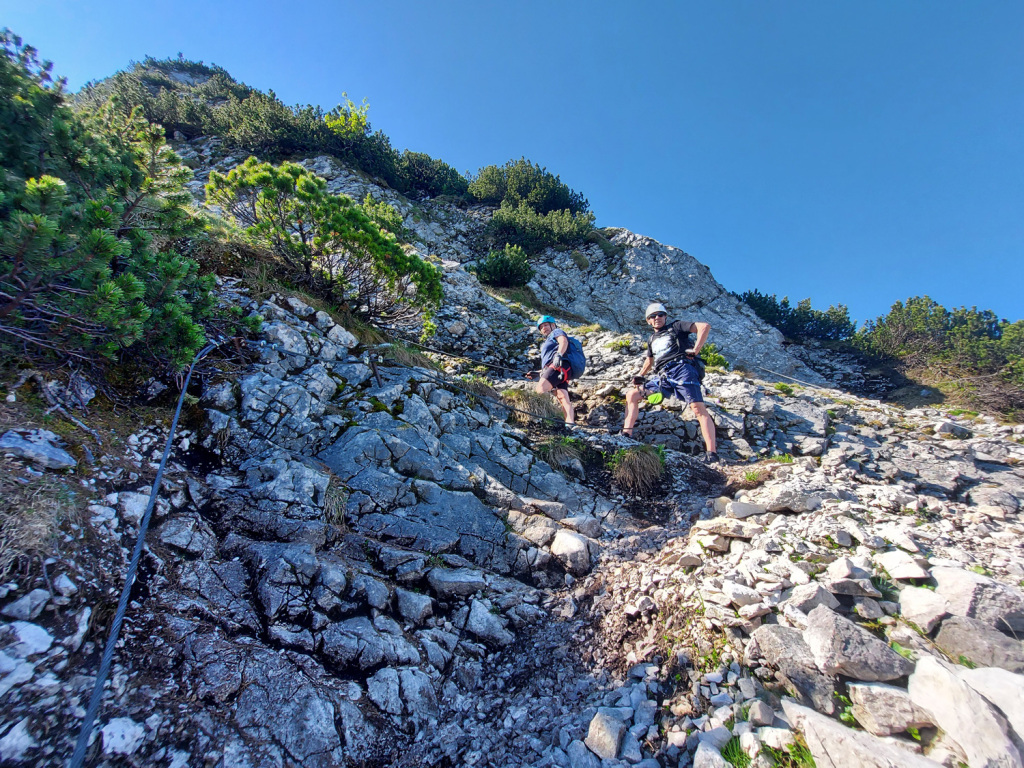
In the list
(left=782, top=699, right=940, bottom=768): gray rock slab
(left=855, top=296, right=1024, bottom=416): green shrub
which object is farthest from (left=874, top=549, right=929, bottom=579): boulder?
(left=855, top=296, right=1024, bottom=416): green shrub

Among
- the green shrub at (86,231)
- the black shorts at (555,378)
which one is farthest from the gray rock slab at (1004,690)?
the green shrub at (86,231)

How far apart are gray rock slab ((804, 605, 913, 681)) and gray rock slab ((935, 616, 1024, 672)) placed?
390mm

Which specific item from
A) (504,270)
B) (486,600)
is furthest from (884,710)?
(504,270)

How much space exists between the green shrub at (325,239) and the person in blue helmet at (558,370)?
8.86 ft

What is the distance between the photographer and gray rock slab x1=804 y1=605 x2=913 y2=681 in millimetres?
2338

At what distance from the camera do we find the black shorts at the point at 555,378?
7443mm

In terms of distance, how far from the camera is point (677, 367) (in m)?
6.46

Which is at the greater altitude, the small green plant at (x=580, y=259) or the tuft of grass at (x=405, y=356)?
the small green plant at (x=580, y=259)

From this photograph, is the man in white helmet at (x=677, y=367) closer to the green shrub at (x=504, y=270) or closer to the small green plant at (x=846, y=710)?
the small green plant at (x=846, y=710)

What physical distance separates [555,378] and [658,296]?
44.5 feet

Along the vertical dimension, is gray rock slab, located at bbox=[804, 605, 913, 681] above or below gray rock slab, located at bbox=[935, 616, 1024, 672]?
below

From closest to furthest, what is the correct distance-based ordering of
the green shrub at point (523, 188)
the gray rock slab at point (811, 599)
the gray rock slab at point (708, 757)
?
the gray rock slab at point (708, 757) → the gray rock slab at point (811, 599) → the green shrub at point (523, 188)

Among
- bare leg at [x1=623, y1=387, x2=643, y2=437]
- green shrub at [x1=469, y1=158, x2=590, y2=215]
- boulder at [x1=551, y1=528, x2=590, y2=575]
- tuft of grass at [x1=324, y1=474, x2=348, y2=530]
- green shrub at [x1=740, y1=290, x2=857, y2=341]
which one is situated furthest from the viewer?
green shrub at [x1=469, y1=158, x2=590, y2=215]

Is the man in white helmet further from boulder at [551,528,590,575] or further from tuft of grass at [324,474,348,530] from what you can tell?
tuft of grass at [324,474,348,530]
